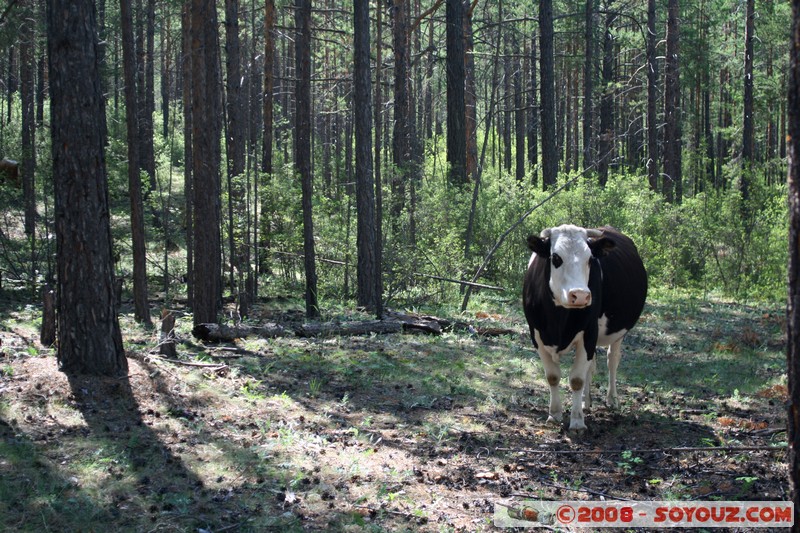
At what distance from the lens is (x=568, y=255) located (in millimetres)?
7730

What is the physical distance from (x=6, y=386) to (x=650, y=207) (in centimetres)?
1793

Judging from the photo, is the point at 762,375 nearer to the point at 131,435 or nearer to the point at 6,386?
the point at 131,435

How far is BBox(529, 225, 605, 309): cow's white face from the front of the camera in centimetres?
754

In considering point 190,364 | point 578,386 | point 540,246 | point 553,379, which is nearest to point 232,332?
point 190,364

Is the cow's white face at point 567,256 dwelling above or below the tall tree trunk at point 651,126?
below

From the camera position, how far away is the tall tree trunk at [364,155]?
15172 millimetres

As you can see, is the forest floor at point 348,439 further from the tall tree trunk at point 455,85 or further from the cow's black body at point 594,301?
the tall tree trunk at point 455,85

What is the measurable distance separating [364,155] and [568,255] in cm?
850

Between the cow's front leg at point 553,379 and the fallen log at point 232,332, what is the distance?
5.70 meters

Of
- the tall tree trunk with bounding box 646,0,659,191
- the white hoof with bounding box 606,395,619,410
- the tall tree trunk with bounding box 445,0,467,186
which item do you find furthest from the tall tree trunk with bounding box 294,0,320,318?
the tall tree trunk with bounding box 646,0,659,191

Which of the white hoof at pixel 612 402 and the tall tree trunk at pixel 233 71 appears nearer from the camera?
the white hoof at pixel 612 402

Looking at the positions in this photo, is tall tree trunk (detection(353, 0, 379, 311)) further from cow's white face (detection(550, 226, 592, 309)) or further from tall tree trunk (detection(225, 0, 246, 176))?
cow's white face (detection(550, 226, 592, 309))

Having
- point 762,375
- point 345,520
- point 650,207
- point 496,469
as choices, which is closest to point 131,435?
point 345,520

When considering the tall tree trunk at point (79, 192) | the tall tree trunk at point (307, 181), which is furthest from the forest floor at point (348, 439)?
the tall tree trunk at point (307, 181)
